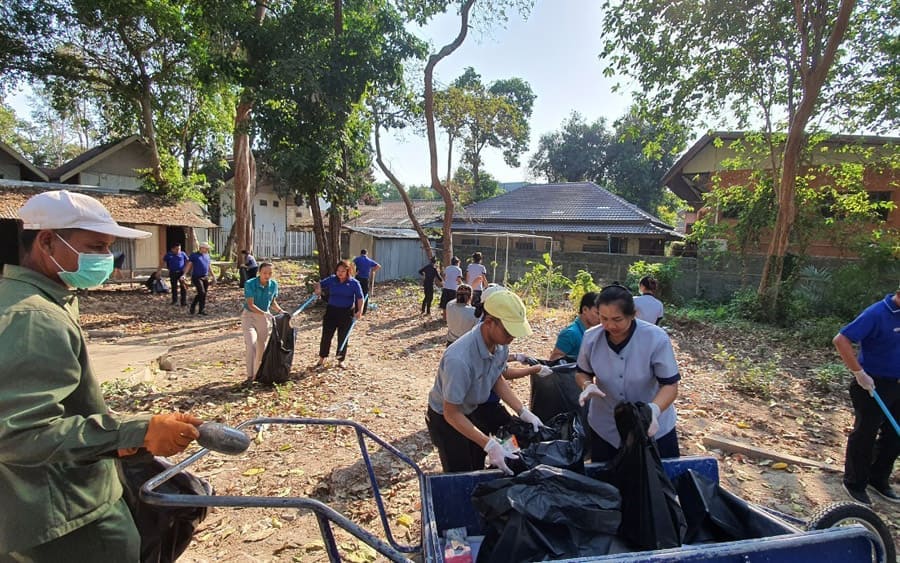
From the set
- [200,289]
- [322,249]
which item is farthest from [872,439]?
[200,289]

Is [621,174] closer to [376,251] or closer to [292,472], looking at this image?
[376,251]

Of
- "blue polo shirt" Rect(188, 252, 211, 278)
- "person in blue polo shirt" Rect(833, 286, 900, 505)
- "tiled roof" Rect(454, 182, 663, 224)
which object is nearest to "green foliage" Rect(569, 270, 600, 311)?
"tiled roof" Rect(454, 182, 663, 224)

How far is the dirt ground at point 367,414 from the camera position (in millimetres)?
3570

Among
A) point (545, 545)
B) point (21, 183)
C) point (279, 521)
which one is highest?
point (21, 183)

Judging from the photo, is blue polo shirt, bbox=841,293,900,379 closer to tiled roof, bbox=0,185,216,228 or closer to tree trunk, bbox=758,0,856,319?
tree trunk, bbox=758,0,856,319

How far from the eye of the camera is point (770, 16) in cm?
1056

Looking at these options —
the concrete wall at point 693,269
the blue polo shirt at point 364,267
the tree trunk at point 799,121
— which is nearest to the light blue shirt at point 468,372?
the blue polo shirt at point 364,267

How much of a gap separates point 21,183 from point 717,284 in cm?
2140

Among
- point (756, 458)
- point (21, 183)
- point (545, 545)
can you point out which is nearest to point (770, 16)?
point (756, 458)

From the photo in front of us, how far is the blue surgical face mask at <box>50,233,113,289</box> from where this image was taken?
5.42ft

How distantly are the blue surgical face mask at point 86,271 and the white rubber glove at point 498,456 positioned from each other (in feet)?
6.25

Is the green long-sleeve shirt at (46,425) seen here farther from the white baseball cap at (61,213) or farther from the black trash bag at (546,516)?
the black trash bag at (546,516)

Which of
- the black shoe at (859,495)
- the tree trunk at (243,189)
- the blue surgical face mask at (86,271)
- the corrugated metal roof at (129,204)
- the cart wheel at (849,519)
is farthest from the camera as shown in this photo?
the tree trunk at (243,189)

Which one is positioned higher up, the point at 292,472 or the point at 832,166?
the point at 832,166
